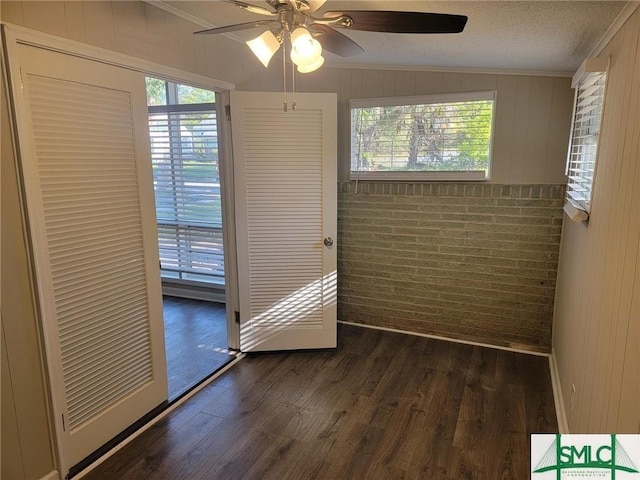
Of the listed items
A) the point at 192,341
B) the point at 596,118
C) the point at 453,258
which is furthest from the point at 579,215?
the point at 192,341

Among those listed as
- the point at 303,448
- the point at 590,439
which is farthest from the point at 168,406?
the point at 590,439

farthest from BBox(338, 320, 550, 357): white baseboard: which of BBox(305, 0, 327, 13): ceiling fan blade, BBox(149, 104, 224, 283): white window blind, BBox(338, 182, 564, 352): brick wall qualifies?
BBox(305, 0, 327, 13): ceiling fan blade

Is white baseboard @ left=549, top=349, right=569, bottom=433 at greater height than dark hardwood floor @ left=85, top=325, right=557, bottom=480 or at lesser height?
greater

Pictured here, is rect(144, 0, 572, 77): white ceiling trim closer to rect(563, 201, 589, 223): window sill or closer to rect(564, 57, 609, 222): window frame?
rect(564, 57, 609, 222): window frame

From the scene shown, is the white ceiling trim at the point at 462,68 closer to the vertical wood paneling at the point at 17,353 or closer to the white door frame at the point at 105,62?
the white door frame at the point at 105,62

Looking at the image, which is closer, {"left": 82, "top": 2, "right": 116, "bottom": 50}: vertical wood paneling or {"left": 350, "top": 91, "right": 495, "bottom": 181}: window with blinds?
{"left": 82, "top": 2, "right": 116, "bottom": 50}: vertical wood paneling

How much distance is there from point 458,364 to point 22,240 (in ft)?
9.47

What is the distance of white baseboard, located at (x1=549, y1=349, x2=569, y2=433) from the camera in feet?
7.86

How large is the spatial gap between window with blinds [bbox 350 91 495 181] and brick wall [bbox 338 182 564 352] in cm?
13

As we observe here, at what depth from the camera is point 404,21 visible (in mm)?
1440

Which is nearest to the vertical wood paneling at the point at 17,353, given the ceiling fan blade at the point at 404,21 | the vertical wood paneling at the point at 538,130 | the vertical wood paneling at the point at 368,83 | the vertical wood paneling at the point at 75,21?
the vertical wood paneling at the point at 75,21

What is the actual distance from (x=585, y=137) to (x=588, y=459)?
5.55ft

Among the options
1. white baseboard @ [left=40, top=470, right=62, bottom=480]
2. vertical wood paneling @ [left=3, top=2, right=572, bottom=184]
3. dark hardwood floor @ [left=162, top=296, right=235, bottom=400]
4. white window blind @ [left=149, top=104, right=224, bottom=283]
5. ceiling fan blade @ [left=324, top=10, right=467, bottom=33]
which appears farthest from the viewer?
white window blind @ [left=149, top=104, right=224, bottom=283]

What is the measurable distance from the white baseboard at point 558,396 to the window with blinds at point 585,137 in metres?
1.20
